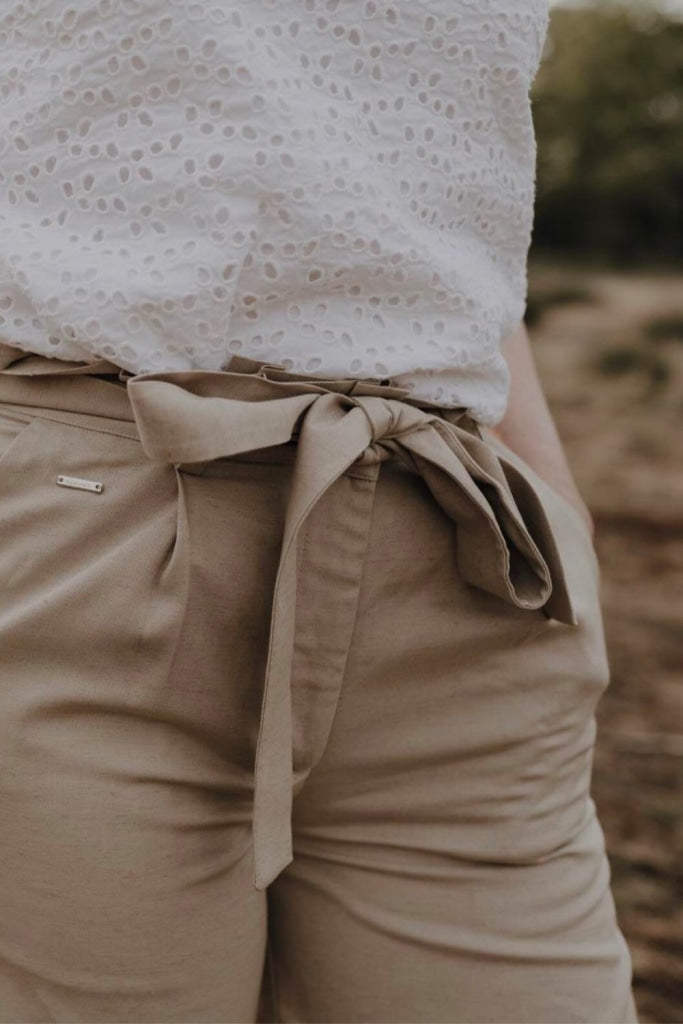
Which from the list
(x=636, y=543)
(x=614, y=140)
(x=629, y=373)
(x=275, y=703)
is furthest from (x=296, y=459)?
(x=614, y=140)

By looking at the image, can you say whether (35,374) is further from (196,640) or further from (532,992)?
(532,992)

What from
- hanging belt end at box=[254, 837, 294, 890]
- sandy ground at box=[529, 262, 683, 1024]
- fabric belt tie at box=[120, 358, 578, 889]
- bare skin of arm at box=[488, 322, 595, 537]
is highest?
fabric belt tie at box=[120, 358, 578, 889]

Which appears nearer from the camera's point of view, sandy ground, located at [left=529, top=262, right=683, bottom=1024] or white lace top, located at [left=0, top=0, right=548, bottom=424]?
white lace top, located at [left=0, top=0, right=548, bottom=424]

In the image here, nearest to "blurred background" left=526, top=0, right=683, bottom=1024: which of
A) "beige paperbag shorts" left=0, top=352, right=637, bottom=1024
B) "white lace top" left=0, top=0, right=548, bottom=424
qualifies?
"beige paperbag shorts" left=0, top=352, right=637, bottom=1024

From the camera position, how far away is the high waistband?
0.73 m

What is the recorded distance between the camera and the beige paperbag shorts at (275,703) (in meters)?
0.77

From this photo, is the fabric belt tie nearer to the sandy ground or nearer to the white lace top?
the white lace top

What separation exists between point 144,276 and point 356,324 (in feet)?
0.51

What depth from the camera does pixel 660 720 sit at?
2734 mm

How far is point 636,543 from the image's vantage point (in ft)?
12.6

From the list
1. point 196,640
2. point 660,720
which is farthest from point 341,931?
point 660,720

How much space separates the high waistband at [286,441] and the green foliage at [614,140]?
198 inches

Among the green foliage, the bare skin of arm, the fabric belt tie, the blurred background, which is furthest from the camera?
the green foliage

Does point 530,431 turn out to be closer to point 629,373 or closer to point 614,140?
point 629,373
